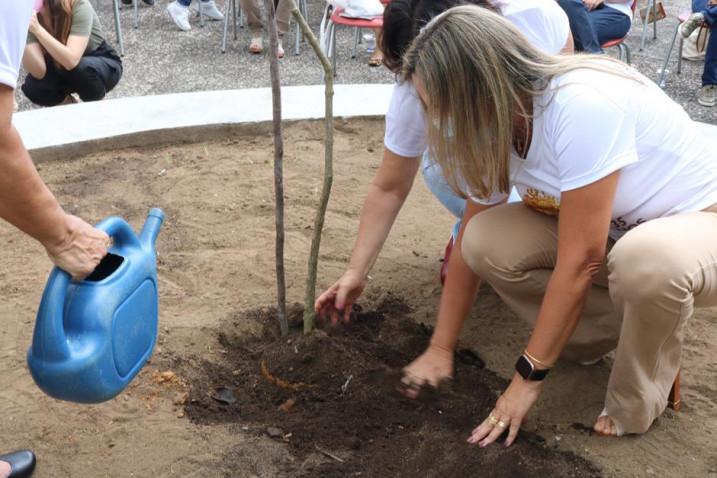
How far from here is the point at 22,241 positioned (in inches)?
124

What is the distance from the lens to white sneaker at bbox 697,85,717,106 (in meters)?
5.64

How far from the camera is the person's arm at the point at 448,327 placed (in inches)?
91.1

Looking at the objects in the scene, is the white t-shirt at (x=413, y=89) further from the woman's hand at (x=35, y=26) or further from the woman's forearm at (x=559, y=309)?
the woman's hand at (x=35, y=26)

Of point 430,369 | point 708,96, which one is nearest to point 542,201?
point 430,369

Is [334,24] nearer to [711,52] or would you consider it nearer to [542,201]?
[711,52]

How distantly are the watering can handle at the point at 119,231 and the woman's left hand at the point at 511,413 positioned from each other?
3.08 feet

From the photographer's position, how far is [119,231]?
73.8 inches

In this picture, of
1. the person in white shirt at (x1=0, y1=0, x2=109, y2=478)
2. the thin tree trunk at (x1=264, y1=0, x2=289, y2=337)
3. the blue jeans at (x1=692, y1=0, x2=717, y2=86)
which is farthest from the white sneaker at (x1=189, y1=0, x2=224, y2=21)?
the person in white shirt at (x1=0, y1=0, x2=109, y2=478)

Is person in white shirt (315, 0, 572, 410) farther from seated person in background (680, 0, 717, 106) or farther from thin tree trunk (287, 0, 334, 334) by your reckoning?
seated person in background (680, 0, 717, 106)

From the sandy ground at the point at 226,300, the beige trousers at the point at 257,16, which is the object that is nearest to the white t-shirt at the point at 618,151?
the sandy ground at the point at 226,300

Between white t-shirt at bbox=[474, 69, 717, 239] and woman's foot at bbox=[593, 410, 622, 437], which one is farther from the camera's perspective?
woman's foot at bbox=[593, 410, 622, 437]

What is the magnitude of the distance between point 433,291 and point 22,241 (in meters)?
1.55

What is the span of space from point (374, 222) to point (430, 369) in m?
0.45

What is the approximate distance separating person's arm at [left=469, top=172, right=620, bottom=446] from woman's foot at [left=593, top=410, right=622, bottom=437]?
0.88ft
